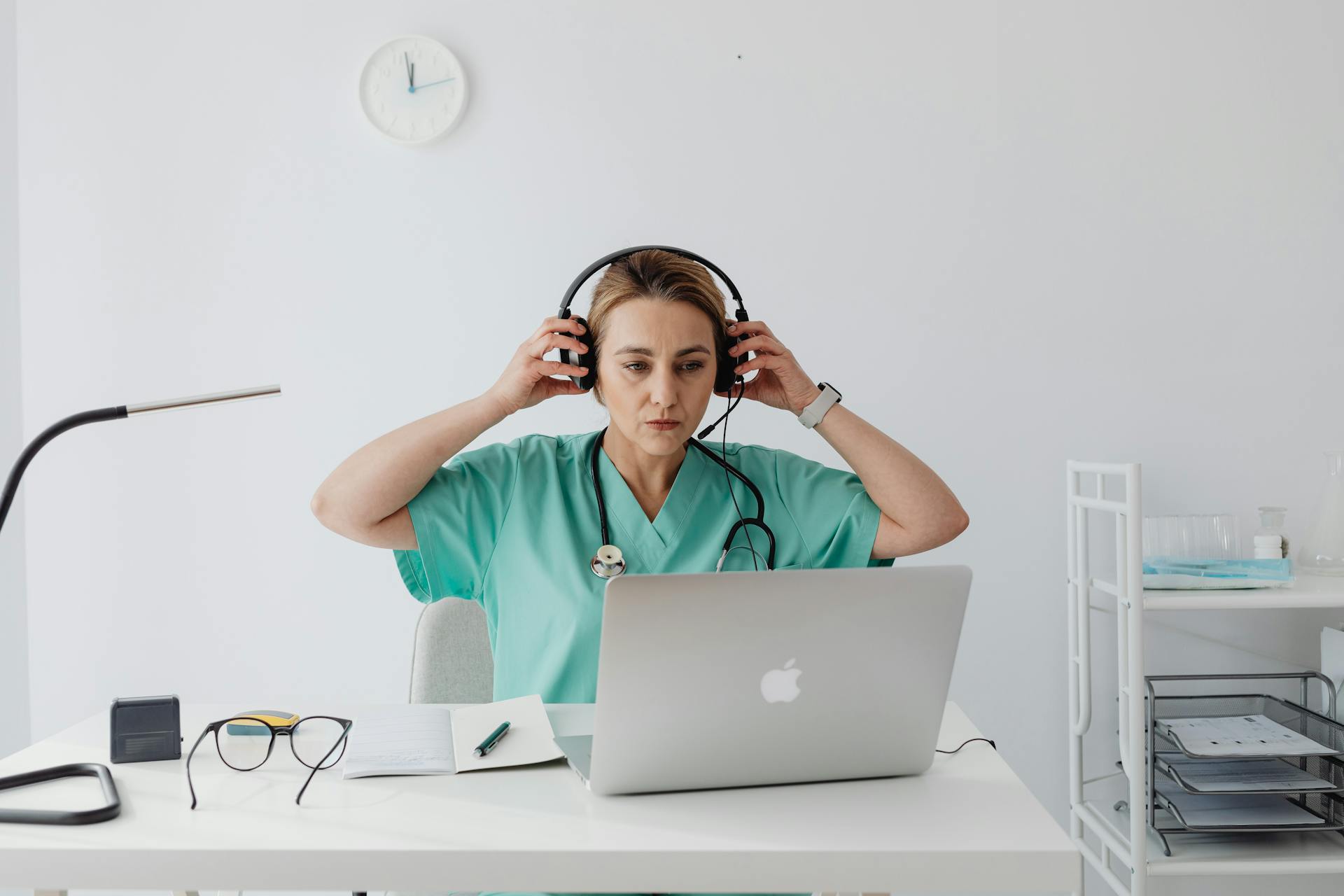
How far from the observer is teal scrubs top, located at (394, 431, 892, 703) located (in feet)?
4.42

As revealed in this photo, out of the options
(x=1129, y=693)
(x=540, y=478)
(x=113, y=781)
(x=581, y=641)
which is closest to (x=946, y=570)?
(x=581, y=641)

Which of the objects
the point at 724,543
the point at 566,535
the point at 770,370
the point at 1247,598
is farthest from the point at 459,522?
the point at 1247,598

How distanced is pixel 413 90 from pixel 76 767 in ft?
5.06

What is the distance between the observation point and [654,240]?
2.11 metres

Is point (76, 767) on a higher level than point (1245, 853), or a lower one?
higher

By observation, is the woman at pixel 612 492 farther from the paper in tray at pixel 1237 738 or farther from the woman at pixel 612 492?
the paper in tray at pixel 1237 738

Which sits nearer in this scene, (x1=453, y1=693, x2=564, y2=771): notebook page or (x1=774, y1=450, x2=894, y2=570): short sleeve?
(x1=453, y1=693, x2=564, y2=771): notebook page

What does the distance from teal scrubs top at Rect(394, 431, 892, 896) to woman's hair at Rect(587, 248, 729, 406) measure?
160 millimetres

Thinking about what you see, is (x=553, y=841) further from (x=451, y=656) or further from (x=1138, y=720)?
(x=1138, y=720)

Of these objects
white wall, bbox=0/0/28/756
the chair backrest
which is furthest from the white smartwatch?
white wall, bbox=0/0/28/756

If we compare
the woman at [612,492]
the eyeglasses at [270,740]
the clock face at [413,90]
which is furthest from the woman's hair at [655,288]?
→ the clock face at [413,90]

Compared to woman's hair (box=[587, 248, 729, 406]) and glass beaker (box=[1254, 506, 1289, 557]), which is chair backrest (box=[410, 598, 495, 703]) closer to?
woman's hair (box=[587, 248, 729, 406])

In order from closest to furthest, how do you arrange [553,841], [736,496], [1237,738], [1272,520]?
[553,841] → [736,496] → [1237,738] → [1272,520]

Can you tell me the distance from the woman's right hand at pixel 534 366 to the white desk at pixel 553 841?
0.59 m
